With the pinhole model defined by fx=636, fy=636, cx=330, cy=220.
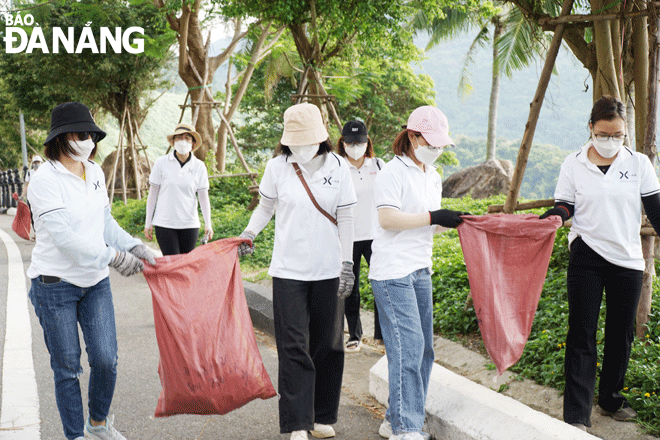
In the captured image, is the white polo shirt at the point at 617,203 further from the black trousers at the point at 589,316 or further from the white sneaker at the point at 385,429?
the white sneaker at the point at 385,429

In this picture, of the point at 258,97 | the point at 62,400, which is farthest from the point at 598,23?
the point at 258,97

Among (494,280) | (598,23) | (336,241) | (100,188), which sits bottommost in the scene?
(494,280)

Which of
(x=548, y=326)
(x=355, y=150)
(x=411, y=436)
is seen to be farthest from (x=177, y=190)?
(x=411, y=436)

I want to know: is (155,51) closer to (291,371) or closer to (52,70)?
(52,70)

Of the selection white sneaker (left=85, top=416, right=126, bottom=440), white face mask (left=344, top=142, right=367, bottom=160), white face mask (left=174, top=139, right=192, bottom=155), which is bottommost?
white sneaker (left=85, top=416, right=126, bottom=440)

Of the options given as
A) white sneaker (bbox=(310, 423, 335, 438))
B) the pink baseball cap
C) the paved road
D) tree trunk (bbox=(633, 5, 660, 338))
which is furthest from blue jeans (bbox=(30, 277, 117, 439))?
tree trunk (bbox=(633, 5, 660, 338))

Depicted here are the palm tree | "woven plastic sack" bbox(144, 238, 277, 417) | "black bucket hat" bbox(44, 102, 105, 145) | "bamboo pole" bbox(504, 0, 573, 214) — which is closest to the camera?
"black bucket hat" bbox(44, 102, 105, 145)

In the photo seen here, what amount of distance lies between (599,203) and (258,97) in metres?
29.0

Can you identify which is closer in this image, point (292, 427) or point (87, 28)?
point (292, 427)

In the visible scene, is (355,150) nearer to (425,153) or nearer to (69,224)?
(425,153)

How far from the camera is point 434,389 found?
157 inches

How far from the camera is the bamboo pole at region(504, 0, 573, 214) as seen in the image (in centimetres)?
528

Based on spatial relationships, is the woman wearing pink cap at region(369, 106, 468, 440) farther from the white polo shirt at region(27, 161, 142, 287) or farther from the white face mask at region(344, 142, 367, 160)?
the white face mask at region(344, 142, 367, 160)

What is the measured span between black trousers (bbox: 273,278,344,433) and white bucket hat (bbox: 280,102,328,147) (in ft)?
2.63
